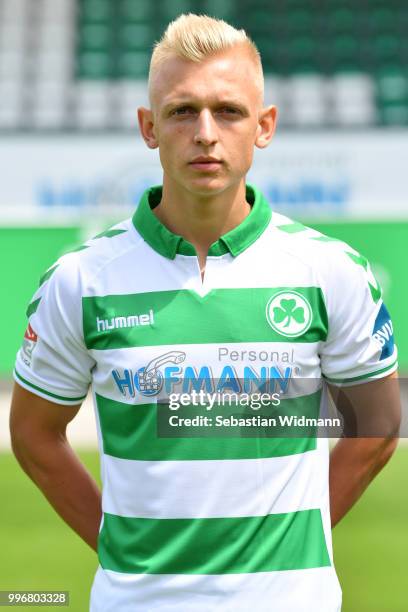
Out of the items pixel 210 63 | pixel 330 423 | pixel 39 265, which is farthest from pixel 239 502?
pixel 39 265

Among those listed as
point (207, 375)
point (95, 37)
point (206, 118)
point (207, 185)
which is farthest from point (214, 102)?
point (95, 37)

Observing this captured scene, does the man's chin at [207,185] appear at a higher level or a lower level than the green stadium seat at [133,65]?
higher

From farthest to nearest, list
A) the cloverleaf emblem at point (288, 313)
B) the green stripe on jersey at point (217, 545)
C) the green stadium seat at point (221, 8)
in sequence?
the green stadium seat at point (221, 8) < the cloverleaf emblem at point (288, 313) < the green stripe on jersey at point (217, 545)

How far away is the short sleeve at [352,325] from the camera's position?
228cm

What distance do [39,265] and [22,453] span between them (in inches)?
285

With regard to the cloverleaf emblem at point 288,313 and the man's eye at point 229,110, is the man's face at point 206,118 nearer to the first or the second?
the man's eye at point 229,110

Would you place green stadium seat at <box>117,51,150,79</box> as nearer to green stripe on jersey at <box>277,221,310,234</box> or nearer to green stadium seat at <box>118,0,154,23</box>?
green stadium seat at <box>118,0,154,23</box>

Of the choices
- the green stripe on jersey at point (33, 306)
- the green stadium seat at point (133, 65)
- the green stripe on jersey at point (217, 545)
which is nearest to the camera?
the green stripe on jersey at point (217, 545)

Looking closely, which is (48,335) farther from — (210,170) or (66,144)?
(66,144)

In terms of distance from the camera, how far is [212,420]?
2213 millimetres

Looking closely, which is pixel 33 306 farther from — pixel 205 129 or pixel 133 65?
pixel 133 65

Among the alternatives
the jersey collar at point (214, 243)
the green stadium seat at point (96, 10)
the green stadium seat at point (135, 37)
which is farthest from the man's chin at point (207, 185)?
the green stadium seat at point (96, 10)

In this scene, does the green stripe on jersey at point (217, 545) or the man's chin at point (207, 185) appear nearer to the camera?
the green stripe on jersey at point (217, 545)

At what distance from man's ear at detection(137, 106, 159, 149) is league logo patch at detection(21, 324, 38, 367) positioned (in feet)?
1.61
